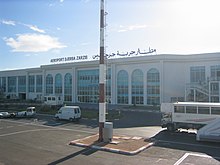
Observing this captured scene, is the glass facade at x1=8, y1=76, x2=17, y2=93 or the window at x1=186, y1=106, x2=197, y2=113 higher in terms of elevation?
the glass facade at x1=8, y1=76, x2=17, y2=93

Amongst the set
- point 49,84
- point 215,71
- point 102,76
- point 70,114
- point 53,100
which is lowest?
point 70,114

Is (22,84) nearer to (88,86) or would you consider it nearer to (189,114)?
(88,86)

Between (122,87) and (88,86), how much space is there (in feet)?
38.7

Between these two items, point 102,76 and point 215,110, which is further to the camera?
point 215,110

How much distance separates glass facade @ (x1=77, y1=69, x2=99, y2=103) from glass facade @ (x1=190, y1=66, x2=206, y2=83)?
25.1 metres

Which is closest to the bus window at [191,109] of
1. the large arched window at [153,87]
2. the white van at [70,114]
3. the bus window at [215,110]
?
the bus window at [215,110]

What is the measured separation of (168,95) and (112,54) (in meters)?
18.0

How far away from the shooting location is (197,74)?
2234 inches

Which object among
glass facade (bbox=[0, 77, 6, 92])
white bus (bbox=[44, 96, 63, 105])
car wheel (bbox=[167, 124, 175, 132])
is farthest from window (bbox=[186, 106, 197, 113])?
glass facade (bbox=[0, 77, 6, 92])

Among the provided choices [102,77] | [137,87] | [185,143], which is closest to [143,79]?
[137,87]

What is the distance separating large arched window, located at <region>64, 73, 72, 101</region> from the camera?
7556 centimetres

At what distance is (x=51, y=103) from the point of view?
55812mm

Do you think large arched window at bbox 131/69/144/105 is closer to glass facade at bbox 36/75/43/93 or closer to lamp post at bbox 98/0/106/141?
glass facade at bbox 36/75/43/93

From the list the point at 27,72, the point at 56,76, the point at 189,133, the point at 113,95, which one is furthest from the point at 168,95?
the point at 27,72
